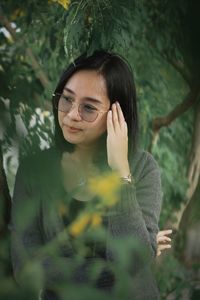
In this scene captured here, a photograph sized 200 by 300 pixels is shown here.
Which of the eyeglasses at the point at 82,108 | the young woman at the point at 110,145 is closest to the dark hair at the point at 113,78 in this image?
the young woman at the point at 110,145

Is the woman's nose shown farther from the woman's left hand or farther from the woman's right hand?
the woman's right hand

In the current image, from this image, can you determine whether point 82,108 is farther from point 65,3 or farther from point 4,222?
point 4,222

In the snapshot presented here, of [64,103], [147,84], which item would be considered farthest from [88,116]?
[147,84]

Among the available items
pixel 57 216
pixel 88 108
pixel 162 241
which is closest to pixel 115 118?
pixel 88 108

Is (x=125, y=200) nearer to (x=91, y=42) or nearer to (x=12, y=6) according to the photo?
(x=91, y=42)

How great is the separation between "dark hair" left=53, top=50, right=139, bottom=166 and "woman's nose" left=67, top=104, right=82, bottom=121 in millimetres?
138

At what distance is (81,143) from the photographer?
179 cm

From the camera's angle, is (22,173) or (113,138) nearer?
(22,173)

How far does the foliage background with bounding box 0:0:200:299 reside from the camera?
0.73m

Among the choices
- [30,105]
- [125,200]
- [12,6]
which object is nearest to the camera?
[30,105]

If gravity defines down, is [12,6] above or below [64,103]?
above

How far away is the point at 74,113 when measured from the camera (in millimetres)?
1619

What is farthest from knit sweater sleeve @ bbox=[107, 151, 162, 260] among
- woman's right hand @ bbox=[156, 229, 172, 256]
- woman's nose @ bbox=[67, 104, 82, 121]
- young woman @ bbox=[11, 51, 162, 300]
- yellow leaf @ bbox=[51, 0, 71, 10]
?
yellow leaf @ bbox=[51, 0, 71, 10]

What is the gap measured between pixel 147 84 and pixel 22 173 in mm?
2747
